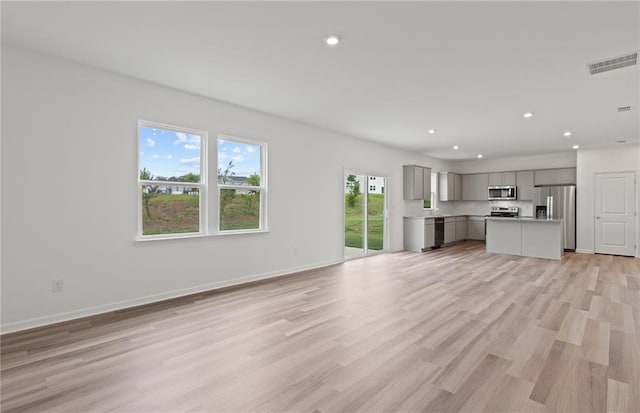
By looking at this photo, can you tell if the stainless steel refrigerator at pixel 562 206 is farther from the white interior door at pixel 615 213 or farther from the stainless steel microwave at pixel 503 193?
the stainless steel microwave at pixel 503 193

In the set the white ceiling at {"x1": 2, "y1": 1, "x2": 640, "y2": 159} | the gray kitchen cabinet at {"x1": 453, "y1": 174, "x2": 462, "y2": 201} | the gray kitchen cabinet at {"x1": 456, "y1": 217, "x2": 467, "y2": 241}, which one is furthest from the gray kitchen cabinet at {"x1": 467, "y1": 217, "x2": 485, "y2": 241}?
the white ceiling at {"x1": 2, "y1": 1, "x2": 640, "y2": 159}

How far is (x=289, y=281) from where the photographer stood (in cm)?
512

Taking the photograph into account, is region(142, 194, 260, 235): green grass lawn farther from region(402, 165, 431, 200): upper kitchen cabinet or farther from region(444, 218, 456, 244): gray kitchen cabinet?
region(444, 218, 456, 244): gray kitchen cabinet

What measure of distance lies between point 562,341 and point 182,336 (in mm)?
3554

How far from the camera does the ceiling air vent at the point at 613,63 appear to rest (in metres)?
3.24

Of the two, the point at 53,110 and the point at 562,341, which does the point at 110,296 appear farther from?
the point at 562,341

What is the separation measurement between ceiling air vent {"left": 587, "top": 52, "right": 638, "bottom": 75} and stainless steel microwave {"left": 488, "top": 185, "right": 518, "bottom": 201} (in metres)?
6.82

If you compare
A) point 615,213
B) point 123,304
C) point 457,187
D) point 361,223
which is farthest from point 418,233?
point 123,304

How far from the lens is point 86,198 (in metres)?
3.55

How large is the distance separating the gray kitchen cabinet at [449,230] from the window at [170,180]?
284 inches

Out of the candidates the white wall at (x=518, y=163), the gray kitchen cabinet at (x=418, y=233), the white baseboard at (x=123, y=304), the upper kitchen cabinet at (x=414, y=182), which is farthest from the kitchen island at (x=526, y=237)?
the white baseboard at (x=123, y=304)

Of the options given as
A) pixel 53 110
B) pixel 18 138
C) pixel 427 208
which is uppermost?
pixel 53 110

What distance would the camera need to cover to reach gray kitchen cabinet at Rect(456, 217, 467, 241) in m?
10.2

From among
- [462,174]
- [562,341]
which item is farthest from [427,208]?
[562,341]
